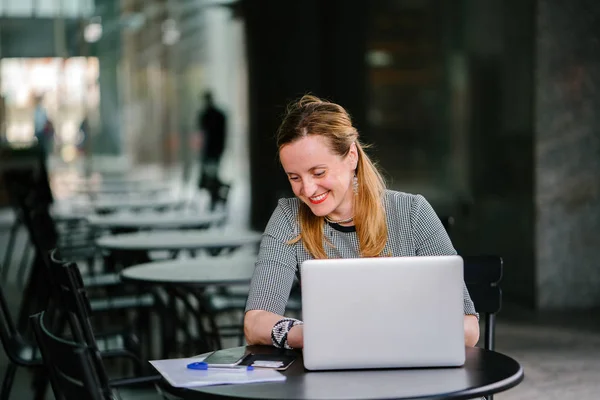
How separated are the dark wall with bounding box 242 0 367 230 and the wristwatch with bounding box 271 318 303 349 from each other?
7110 millimetres

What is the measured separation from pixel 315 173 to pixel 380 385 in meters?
0.72

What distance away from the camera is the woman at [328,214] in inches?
104

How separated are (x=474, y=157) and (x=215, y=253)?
10.2 feet

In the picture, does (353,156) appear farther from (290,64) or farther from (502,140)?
(290,64)

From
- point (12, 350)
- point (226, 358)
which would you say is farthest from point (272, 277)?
point (12, 350)

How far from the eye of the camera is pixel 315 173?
8.68ft

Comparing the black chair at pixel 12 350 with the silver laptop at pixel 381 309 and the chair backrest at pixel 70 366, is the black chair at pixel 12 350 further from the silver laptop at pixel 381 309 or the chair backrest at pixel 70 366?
the silver laptop at pixel 381 309

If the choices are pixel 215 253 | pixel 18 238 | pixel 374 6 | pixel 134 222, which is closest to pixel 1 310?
pixel 215 253

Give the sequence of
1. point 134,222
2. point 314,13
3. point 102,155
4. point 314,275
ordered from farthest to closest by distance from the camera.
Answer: point 102,155, point 314,13, point 134,222, point 314,275

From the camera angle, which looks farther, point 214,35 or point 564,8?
point 214,35

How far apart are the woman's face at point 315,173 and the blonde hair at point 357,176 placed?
Answer: 2 centimetres

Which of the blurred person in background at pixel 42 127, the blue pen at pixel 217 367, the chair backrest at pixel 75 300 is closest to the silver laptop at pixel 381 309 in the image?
the blue pen at pixel 217 367

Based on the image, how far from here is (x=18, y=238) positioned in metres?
13.3

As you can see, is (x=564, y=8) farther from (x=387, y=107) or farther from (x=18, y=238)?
(x=18, y=238)
